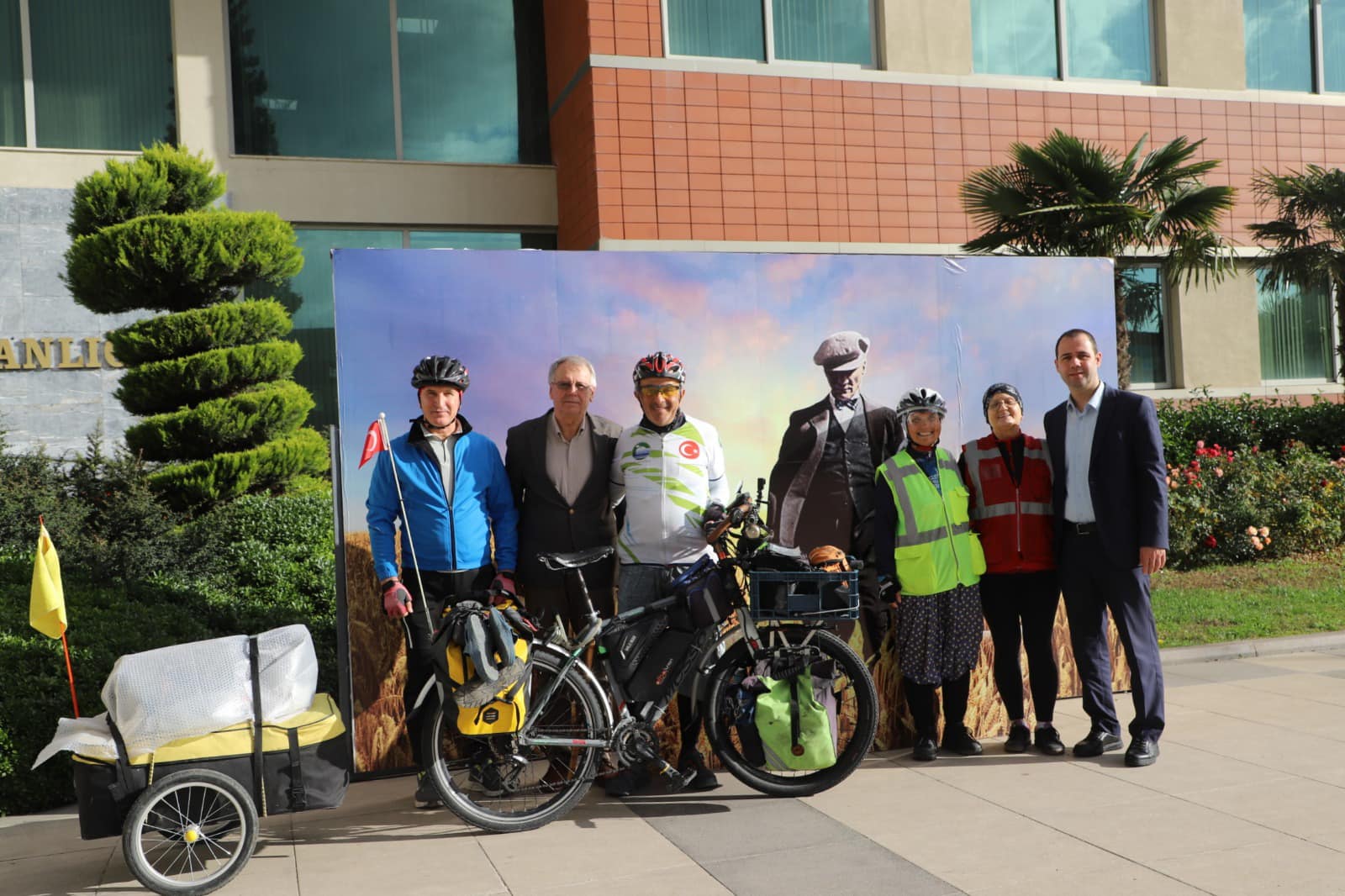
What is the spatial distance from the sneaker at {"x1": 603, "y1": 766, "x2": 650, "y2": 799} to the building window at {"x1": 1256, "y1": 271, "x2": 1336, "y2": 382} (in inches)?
554

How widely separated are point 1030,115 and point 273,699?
43.1 ft

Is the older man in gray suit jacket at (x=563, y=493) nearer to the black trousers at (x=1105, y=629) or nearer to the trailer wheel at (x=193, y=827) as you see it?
the trailer wheel at (x=193, y=827)

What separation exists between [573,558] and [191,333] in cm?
635

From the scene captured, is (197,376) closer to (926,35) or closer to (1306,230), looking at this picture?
(926,35)

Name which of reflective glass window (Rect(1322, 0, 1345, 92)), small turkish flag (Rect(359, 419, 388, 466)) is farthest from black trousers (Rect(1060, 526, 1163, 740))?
reflective glass window (Rect(1322, 0, 1345, 92))

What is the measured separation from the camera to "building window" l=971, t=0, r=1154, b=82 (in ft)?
49.7

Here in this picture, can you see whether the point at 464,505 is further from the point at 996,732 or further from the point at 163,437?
the point at 163,437

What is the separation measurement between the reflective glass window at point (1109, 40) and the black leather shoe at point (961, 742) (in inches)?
468

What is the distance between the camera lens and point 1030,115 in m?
15.0

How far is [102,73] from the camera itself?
45.3ft

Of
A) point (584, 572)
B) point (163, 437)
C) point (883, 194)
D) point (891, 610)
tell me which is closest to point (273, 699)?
point (584, 572)

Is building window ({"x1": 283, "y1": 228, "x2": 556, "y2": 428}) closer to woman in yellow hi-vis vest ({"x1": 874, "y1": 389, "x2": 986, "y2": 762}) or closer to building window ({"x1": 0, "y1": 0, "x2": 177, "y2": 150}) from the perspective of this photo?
building window ({"x1": 0, "y1": 0, "x2": 177, "y2": 150})

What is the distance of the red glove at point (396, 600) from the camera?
201 inches

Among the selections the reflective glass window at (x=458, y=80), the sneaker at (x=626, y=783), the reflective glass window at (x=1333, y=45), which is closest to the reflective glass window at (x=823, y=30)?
the reflective glass window at (x=458, y=80)
